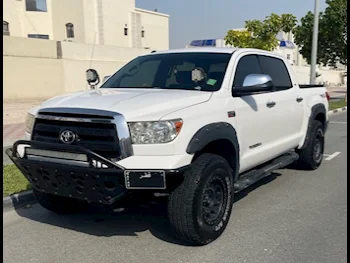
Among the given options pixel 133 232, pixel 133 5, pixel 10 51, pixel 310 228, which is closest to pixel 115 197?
pixel 133 232

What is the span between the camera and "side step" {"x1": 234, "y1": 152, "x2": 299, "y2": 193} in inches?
165

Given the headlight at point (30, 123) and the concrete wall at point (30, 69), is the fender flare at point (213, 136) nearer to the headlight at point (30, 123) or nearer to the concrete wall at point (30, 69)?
the headlight at point (30, 123)

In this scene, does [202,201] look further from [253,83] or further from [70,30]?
[70,30]

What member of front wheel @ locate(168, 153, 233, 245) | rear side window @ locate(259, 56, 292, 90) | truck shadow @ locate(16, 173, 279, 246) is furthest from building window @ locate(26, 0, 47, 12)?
A: front wheel @ locate(168, 153, 233, 245)

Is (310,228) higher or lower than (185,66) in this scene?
lower

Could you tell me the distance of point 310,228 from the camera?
13.2 ft

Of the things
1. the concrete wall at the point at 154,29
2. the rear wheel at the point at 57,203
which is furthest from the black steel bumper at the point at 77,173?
the concrete wall at the point at 154,29

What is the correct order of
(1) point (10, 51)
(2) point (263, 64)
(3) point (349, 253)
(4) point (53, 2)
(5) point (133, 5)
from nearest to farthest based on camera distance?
(3) point (349, 253) < (2) point (263, 64) < (1) point (10, 51) < (4) point (53, 2) < (5) point (133, 5)

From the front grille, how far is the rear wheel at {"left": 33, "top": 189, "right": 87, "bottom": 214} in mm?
1021

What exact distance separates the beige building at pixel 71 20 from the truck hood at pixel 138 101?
32.6 meters

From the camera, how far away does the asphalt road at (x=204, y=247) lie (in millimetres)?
3430

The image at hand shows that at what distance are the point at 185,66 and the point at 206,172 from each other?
147cm

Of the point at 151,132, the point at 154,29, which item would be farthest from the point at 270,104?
the point at 154,29

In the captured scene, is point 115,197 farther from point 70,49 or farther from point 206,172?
point 70,49
